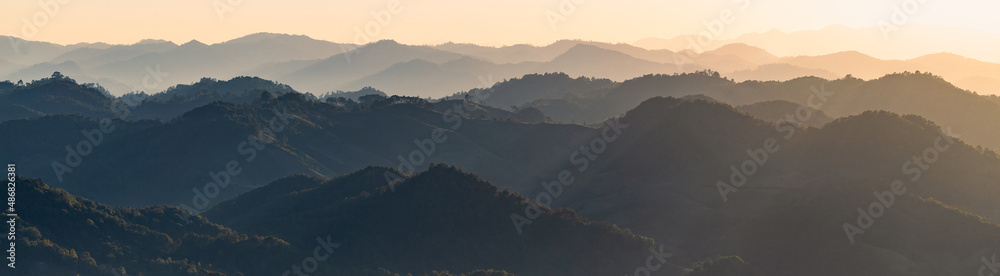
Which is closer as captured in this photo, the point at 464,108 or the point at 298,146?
the point at 298,146

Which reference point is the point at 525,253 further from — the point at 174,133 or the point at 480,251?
the point at 174,133

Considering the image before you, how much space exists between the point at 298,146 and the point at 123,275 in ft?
280

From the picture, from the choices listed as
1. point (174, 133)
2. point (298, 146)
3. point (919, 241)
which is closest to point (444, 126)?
point (298, 146)

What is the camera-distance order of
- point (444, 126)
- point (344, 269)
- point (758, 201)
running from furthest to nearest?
point (444, 126) → point (758, 201) → point (344, 269)

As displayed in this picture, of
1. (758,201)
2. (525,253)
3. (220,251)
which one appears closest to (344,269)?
(220,251)

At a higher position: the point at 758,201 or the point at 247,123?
the point at 247,123

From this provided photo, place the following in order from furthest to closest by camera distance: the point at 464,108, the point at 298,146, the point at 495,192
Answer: the point at 464,108 → the point at 298,146 → the point at 495,192

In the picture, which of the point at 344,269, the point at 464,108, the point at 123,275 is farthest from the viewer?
the point at 464,108

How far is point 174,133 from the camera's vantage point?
155375mm

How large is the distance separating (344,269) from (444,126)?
90.5 metres

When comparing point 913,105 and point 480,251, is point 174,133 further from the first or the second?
point 913,105

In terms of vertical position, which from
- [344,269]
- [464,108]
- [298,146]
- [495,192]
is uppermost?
[464,108]

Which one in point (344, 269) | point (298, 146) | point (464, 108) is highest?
point (464, 108)

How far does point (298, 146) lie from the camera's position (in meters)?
153
